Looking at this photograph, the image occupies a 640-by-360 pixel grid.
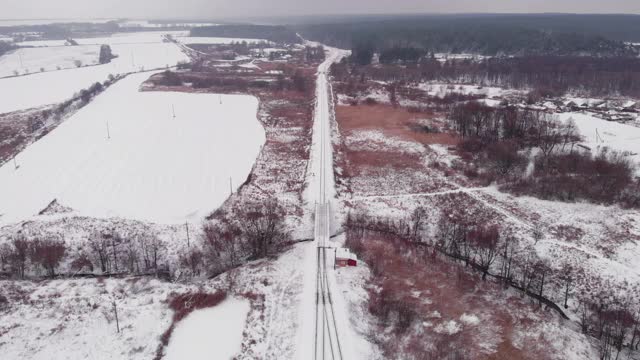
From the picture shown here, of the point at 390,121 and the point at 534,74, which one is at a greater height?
the point at 534,74

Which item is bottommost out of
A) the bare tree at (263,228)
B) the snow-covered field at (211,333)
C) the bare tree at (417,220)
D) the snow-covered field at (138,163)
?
the snow-covered field at (211,333)

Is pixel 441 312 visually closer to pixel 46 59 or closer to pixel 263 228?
pixel 263 228

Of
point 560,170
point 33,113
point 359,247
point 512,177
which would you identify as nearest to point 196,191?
point 359,247

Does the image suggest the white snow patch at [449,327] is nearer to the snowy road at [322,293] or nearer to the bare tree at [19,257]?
the snowy road at [322,293]

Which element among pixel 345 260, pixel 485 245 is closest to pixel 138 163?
pixel 345 260

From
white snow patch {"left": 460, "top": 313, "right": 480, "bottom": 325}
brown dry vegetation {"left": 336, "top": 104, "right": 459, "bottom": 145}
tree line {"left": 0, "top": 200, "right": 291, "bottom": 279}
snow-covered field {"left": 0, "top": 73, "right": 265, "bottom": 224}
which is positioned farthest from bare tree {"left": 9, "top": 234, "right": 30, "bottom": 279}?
brown dry vegetation {"left": 336, "top": 104, "right": 459, "bottom": 145}

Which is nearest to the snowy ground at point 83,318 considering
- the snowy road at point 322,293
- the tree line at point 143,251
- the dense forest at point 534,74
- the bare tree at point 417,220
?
the tree line at point 143,251

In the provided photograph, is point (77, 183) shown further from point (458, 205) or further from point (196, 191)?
point (458, 205)
